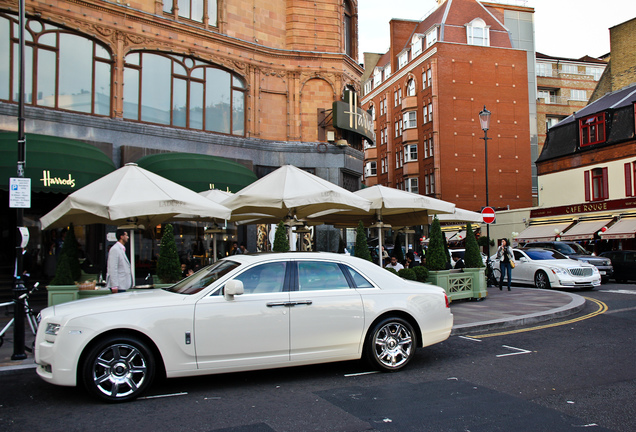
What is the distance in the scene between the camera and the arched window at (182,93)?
1888cm

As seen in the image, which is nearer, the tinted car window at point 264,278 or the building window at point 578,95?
the tinted car window at point 264,278

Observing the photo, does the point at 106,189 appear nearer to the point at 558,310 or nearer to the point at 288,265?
the point at 288,265

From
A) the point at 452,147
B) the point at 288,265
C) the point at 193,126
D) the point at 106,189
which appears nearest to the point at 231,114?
the point at 193,126

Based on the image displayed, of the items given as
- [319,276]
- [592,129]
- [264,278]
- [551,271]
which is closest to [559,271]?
[551,271]

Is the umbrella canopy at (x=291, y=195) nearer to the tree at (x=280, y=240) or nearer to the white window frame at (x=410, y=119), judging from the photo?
the tree at (x=280, y=240)

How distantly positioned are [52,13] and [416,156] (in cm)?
4108

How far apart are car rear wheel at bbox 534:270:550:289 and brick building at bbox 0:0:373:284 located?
9.02m

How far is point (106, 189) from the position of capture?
400 inches

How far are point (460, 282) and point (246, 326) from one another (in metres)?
9.30

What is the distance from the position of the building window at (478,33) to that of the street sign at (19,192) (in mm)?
48878

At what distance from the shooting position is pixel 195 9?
67.6 feet

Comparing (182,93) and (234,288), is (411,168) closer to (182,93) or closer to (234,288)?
(182,93)

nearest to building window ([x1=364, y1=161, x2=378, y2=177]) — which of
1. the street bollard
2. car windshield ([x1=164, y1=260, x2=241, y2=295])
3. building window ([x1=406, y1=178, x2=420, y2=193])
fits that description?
building window ([x1=406, y1=178, x2=420, y2=193])

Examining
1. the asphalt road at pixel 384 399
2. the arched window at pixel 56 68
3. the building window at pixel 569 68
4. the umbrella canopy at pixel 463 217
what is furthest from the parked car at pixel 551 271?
the building window at pixel 569 68
